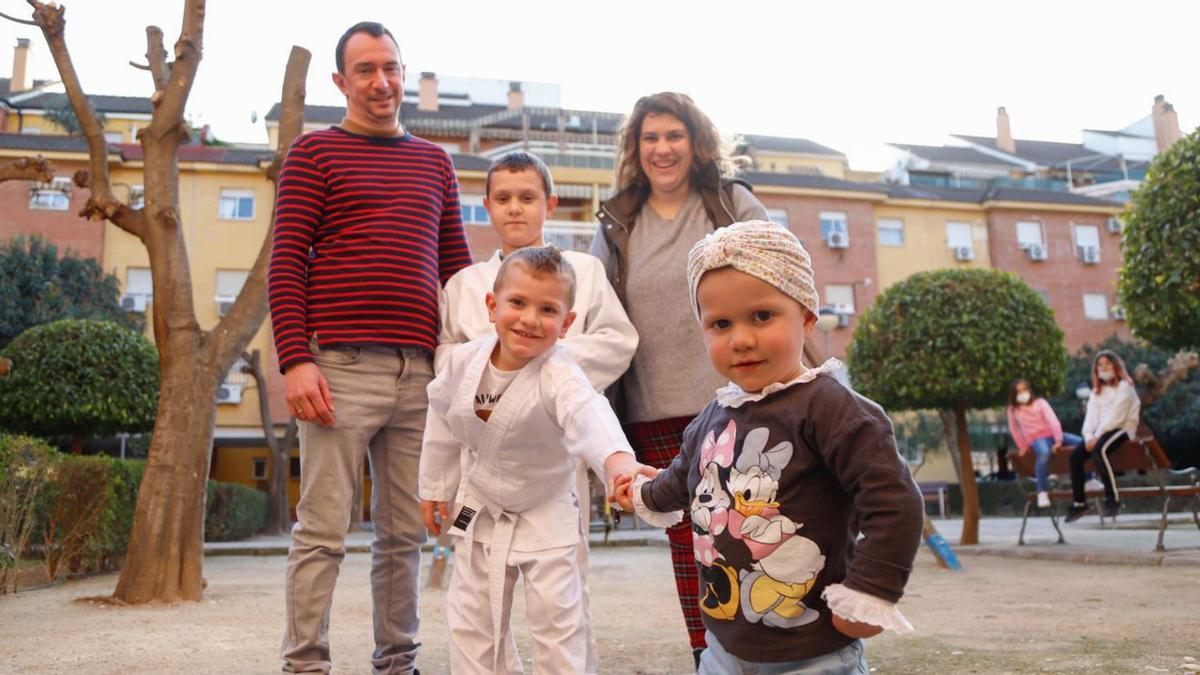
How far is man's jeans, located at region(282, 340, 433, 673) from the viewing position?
323 cm

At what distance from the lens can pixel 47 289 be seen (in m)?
27.3

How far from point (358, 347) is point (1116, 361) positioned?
408 inches

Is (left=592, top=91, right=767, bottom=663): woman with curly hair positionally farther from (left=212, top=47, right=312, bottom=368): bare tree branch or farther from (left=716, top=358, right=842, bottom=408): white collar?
(left=212, top=47, right=312, bottom=368): bare tree branch

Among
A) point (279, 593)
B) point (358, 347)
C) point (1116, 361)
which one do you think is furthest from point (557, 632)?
point (1116, 361)

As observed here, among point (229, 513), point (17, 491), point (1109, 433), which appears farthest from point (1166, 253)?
point (229, 513)

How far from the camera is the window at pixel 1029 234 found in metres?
39.2

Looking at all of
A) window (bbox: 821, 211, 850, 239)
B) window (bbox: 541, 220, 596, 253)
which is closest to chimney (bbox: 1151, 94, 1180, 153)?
window (bbox: 821, 211, 850, 239)

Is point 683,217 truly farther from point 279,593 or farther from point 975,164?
point 975,164

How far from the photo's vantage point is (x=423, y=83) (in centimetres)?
4456

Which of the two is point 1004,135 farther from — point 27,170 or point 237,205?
point 27,170

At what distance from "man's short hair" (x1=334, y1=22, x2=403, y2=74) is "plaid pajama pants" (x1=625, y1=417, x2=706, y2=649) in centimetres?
166

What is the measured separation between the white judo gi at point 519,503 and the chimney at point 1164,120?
56.6m

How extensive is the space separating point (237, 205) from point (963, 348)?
1093 inches

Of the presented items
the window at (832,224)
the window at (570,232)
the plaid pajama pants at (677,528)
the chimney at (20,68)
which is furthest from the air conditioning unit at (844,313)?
the chimney at (20,68)
